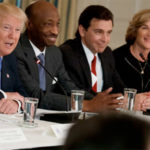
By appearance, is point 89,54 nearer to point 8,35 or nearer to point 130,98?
point 8,35

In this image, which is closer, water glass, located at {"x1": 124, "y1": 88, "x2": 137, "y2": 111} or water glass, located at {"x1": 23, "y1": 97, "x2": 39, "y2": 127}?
water glass, located at {"x1": 23, "y1": 97, "x2": 39, "y2": 127}

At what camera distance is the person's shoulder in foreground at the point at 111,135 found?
265mm

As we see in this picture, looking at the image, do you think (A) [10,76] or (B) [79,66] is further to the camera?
(B) [79,66]

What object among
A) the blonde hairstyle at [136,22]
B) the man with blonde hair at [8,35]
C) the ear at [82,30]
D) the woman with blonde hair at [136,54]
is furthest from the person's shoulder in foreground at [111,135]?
the blonde hairstyle at [136,22]

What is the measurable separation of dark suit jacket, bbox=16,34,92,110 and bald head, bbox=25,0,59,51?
9 cm

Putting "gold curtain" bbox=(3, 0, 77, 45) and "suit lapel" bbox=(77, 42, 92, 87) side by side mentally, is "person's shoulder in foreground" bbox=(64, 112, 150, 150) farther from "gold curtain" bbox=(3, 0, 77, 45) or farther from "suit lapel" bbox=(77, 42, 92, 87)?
"gold curtain" bbox=(3, 0, 77, 45)

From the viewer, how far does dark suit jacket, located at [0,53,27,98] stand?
278cm

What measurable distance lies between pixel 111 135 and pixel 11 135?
59.3 inches

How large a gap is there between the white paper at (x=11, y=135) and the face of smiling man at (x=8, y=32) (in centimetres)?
113

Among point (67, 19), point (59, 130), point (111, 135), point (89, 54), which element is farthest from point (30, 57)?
point (111, 135)

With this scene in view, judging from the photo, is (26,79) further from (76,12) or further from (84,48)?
(76,12)

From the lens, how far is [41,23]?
3289 mm

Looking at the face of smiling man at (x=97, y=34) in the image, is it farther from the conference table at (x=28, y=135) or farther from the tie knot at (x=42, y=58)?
the conference table at (x=28, y=135)

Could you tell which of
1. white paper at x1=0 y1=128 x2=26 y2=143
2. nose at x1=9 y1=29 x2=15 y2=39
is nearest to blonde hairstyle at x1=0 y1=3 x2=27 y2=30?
nose at x1=9 y1=29 x2=15 y2=39
